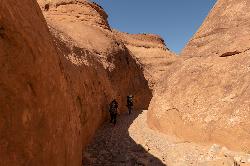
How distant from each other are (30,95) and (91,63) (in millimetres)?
11322

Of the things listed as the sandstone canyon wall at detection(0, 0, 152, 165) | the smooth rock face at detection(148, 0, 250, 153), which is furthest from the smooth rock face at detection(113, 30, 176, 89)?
the sandstone canyon wall at detection(0, 0, 152, 165)

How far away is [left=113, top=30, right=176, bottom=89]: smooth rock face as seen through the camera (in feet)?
158

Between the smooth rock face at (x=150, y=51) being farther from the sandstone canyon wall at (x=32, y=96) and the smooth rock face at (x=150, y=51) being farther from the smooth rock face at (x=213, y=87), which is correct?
the sandstone canyon wall at (x=32, y=96)

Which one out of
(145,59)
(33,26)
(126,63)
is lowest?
(33,26)

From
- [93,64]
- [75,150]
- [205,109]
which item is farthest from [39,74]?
[93,64]

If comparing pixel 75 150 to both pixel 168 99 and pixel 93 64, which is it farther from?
pixel 93 64

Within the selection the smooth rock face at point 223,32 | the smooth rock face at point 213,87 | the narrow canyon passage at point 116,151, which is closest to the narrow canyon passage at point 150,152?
the narrow canyon passage at point 116,151

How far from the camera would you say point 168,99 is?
1397 centimetres

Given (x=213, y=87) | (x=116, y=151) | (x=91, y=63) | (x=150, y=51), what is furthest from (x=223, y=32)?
(x=150, y=51)

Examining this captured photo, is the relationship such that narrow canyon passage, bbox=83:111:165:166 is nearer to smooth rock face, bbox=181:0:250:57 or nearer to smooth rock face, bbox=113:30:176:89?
smooth rock face, bbox=181:0:250:57

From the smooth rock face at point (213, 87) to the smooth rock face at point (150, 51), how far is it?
2998 cm

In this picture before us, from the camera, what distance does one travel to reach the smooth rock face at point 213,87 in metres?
11.2

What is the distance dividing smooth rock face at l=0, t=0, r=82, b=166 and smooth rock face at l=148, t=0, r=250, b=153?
5401 millimetres

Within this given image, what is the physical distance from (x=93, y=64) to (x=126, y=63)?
1015 cm
